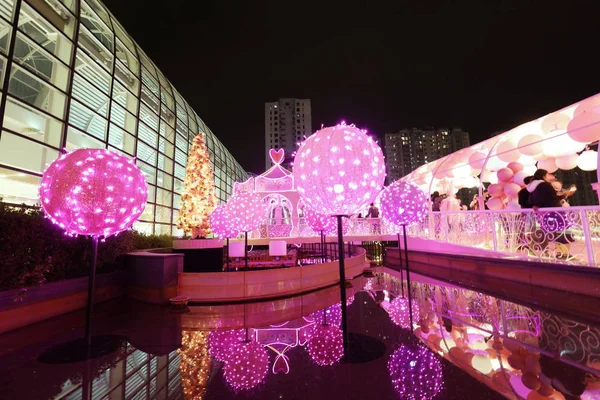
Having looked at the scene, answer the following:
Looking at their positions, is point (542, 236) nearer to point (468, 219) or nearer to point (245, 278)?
point (468, 219)

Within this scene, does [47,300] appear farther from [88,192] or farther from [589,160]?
[589,160]

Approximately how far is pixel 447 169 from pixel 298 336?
1268 centimetres

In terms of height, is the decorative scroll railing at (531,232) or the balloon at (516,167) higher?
the balloon at (516,167)

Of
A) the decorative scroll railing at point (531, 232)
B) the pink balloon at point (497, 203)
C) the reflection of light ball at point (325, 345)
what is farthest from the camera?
the pink balloon at point (497, 203)

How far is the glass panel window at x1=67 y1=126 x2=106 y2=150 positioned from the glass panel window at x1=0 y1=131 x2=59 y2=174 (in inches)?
49.3

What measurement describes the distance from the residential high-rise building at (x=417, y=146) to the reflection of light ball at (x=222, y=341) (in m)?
Answer: 94.6

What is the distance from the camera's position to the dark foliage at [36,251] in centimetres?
505

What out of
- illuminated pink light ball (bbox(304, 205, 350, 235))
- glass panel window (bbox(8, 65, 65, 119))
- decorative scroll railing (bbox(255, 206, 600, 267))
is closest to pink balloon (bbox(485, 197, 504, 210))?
decorative scroll railing (bbox(255, 206, 600, 267))

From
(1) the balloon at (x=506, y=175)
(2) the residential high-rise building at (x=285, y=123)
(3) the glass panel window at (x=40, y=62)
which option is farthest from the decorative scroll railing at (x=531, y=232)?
(2) the residential high-rise building at (x=285, y=123)

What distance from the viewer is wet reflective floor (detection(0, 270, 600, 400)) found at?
272 centimetres

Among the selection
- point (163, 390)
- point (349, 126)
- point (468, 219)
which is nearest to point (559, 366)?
point (349, 126)

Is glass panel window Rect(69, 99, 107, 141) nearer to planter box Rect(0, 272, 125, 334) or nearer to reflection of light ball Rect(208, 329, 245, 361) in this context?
planter box Rect(0, 272, 125, 334)

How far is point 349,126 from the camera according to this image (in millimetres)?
4117

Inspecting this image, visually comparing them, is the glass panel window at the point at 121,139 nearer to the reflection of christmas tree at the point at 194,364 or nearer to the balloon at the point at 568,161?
the reflection of christmas tree at the point at 194,364
